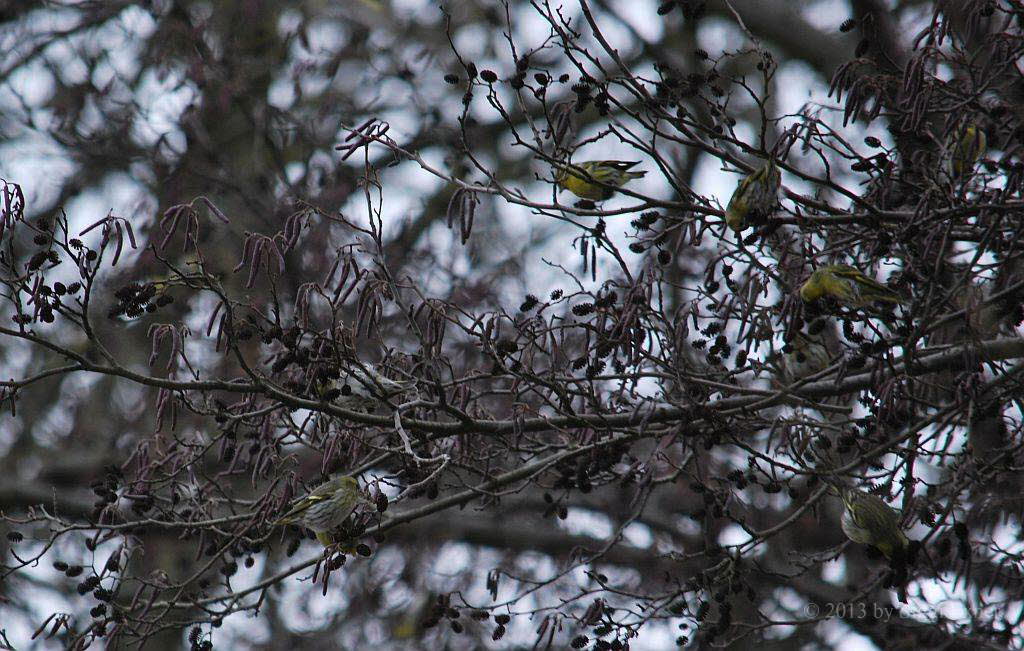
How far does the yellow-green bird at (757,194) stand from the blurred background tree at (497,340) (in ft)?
0.18

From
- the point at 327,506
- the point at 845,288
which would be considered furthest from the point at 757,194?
the point at 327,506

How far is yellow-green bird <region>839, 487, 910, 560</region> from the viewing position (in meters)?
4.17

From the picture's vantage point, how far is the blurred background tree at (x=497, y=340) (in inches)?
158

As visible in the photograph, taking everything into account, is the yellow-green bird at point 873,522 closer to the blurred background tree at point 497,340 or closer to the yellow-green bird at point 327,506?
the blurred background tree at point 497,340

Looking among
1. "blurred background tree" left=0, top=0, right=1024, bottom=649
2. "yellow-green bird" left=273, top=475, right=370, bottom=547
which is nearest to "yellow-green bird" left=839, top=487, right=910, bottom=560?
"blurred background tree" left=0, top=0, right=1024, bottom=649

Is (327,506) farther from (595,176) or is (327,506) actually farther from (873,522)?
(873,522)

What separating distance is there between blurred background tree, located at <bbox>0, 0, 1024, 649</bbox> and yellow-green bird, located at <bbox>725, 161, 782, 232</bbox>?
0.18 ft

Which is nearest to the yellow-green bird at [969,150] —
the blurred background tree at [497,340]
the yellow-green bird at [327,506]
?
the blurred background tree at [497,340]

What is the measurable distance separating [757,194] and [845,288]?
52 centimetres

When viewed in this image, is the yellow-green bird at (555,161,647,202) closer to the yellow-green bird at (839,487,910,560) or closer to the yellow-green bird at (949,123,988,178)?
the yellow-green bird at (949,123,988,178)

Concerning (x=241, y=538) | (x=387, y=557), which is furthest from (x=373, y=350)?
(x=241, y=538)

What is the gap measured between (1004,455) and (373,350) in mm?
5536

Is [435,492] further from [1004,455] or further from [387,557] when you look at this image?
[387,557]

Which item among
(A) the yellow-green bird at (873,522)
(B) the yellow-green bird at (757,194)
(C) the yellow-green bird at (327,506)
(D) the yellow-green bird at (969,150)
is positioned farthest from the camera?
(D) the yellow-green bird at (969,150)
